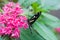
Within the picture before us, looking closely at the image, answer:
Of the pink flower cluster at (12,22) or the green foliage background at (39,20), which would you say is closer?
the pink flower cluster at (12,22)

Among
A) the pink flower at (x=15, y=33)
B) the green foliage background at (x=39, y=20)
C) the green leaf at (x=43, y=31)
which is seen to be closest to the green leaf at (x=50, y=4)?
the green foliage background at (x=39, y=20)

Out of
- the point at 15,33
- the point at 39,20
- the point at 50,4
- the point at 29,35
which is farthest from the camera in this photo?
the point at 50,4

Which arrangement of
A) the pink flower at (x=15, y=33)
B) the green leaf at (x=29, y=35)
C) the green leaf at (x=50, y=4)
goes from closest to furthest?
the pink flower at (x=15, y=33)
the green leaf at (x=29, y=35)
the green leaf at (x=50, y=4)

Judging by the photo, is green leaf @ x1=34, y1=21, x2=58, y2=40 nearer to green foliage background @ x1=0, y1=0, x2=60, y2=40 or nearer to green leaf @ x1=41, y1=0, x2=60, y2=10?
green foliage background @ x1=0, y1=0, x2=60, y2=40

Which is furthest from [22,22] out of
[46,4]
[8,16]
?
[46,4]

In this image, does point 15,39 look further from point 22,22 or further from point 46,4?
point 46,4

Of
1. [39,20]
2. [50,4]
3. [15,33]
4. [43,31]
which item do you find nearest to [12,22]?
[15,33]

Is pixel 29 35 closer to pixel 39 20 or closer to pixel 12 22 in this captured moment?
pixel 12 22

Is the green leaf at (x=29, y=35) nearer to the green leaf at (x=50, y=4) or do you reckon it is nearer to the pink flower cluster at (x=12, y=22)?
the pink flower cluster at (x=12, y=22)
